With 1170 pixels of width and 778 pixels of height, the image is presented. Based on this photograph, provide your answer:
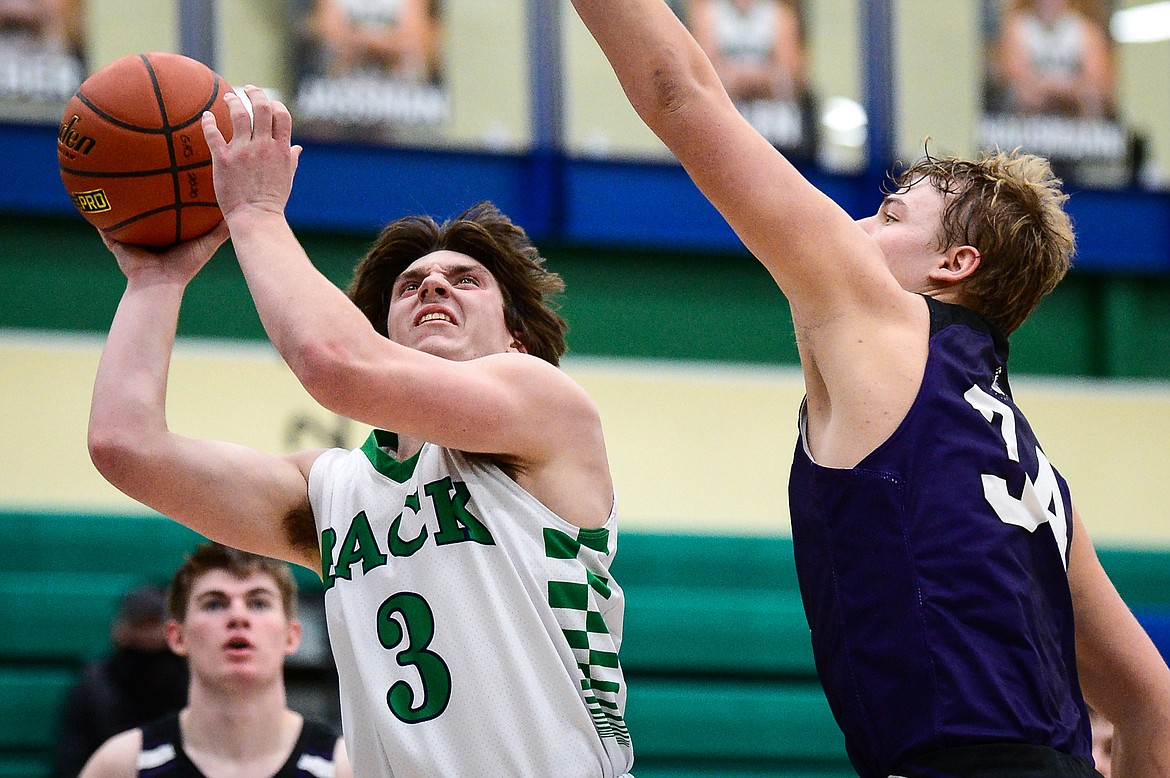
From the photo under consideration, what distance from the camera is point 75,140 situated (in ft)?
10.5

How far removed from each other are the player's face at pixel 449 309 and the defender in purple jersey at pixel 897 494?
774mm

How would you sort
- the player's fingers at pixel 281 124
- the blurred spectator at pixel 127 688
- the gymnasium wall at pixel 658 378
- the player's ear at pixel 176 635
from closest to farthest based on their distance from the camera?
1. the player's fingers at pixel 281 124
2. the player's ear at pixel 176 635
3. the blurred spectator at pixel 127 688
4. the gymnasium wall at pixel 658 378

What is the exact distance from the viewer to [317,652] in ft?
22.5

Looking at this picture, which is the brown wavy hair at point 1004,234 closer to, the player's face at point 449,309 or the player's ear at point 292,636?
the player's face at point 449,309

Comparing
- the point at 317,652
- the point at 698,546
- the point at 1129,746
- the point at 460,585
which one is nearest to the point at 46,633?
the point at 317,652

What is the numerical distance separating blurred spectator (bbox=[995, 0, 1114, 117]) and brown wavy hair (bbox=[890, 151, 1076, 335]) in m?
7.64

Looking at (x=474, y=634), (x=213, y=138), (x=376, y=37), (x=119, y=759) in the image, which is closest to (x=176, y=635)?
(x=119, y=759)

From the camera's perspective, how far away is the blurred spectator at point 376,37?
888cm

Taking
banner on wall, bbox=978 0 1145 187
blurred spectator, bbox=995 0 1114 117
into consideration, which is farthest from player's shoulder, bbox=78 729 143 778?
blurred spectator, bbox=995 0 1114 117

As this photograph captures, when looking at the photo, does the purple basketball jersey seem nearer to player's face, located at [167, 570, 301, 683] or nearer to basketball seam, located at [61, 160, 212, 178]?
basketball seam, located at [61, 160, 212, 178]

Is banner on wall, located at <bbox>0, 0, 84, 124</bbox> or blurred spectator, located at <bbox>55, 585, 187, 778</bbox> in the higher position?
banner on wall, located at <bbox>0, 0, 84, 124</bbox>

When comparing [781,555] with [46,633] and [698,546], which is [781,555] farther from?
[46,633]

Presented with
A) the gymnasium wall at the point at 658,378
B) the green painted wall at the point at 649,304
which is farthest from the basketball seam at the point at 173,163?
the green painted wall at the point at 649,304

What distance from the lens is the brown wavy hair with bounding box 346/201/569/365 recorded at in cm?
327
